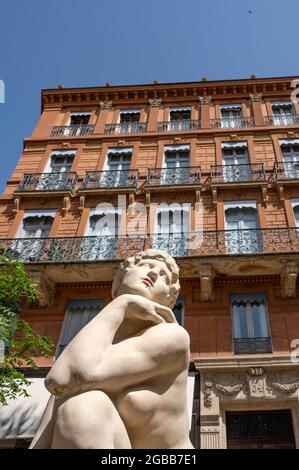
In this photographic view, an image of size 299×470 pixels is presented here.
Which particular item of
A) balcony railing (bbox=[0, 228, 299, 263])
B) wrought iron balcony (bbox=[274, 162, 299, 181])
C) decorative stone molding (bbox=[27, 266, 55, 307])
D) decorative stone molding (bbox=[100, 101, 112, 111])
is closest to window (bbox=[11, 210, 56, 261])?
balcony railing (bbox=[0, 228, 299, 263])

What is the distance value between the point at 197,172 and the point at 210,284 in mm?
5405

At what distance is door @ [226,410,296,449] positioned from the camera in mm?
8062

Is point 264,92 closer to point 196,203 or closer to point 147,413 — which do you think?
point 196,203

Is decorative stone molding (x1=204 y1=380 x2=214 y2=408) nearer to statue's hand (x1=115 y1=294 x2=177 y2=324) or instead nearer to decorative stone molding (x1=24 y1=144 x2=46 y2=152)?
statue's hand (x1=115 y1=294 x2=177 y2=324)

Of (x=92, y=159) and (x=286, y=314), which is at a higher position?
(x=92, y=159)

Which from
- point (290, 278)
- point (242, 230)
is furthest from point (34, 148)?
point (290, 278)

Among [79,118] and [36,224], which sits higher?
[79,118]

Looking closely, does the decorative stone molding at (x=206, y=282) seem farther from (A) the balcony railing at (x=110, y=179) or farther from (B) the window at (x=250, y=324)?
(A) the balcony railing at (x=110, y=179)

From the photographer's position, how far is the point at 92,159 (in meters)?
16.1

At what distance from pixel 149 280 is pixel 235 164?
12.7 meters

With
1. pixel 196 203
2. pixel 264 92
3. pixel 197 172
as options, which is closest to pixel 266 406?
pixel 196 203

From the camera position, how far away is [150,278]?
2.83m

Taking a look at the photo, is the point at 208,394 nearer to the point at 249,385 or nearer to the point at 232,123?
the point at 249,385

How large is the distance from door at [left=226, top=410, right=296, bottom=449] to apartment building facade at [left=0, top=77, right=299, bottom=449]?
0.02m
